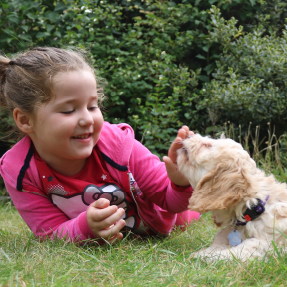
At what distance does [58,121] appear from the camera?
9.11 ft

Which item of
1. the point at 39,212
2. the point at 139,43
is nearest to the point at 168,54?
the point at 139,43

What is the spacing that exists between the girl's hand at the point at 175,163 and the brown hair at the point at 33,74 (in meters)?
0.87

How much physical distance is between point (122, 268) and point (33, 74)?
5.23ft

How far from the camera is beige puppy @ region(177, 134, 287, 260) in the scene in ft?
7.98

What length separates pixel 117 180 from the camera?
10.2 feet

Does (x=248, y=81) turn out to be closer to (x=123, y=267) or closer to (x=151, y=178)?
(x=151, y=178)

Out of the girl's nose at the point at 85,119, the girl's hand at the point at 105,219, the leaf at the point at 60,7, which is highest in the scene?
the leaf at the point at 60,7

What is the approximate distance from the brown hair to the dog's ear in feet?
4.08

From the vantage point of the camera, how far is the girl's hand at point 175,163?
2.86m

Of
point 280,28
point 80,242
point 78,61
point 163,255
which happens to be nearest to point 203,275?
point 163,255

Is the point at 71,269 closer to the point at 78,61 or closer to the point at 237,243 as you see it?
the point at 237,243

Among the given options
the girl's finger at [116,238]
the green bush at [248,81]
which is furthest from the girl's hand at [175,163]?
the green bush at [248,81]

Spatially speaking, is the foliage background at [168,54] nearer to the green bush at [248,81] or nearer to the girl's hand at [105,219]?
the green bush at [248,81]

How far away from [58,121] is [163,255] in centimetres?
116
